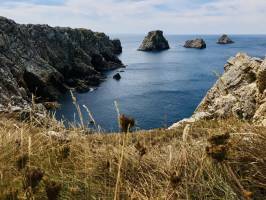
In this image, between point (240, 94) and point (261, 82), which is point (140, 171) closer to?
point (261, 82)

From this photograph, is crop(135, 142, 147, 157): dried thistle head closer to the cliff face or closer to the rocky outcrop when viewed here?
the rocky outcrop

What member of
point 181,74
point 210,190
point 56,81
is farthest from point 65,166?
point 181,74

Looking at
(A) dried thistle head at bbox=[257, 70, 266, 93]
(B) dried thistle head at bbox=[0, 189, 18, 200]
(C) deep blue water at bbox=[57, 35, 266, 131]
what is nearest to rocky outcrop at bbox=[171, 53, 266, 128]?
(A) dried thistle head at bbox=[257, 70, 266, 93]

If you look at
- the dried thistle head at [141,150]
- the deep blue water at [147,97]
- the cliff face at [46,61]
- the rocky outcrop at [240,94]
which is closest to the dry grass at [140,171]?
the dried thistle head at [141,150]

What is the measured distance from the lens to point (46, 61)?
10550cm

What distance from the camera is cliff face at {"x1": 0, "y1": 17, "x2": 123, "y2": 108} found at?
74.5m

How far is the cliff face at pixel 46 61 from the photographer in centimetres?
7450

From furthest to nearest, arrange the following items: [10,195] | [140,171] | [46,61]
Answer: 1. [46,61]
2. [140,171]
3. [10,195]

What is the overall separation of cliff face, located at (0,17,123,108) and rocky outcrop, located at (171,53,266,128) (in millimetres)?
33158

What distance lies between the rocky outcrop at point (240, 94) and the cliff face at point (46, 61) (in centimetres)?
3316

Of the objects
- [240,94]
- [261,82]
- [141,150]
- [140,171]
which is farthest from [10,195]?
[240,94]

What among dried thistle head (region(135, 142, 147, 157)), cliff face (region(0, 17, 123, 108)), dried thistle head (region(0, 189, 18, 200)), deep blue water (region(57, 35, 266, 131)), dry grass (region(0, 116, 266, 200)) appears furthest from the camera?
cliff face (region(0, 17, 123, 108))

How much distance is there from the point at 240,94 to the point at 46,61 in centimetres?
8998

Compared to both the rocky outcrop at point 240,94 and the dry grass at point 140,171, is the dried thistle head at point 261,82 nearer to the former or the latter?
the rocky outcrop at point 240,94
